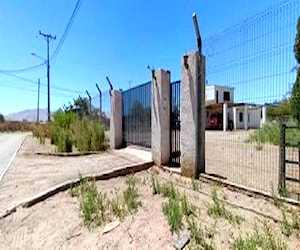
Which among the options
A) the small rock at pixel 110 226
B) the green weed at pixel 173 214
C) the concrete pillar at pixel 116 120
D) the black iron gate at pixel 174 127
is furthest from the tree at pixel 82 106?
the green weed at pixel 173 214

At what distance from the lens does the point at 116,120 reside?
47.4ft

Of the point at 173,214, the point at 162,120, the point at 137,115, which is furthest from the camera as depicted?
the point at 137,115

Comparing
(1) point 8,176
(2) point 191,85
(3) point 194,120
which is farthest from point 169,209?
(1) point 8,176

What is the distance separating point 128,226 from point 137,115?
26.0 feet

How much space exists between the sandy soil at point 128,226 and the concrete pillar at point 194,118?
0.91 metres

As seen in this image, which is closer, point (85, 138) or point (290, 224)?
point (290, 224)

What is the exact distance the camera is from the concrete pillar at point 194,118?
7234mm

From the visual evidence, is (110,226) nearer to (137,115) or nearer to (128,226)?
(128,226)

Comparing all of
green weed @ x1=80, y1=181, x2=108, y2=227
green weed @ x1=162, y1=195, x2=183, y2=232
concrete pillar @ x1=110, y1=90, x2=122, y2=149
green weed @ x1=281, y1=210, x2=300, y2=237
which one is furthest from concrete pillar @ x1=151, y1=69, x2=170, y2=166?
concrete pillar @ x1=110, y1=90, x2=122, y2=149

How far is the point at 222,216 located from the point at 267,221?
602 millimetres

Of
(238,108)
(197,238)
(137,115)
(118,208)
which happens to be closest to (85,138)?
(137,115)

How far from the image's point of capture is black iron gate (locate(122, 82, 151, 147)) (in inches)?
448

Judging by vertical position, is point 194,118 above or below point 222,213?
above

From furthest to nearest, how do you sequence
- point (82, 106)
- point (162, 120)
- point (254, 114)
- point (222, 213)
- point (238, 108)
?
1. point (82, 106)
2. point (162, 120)
3. point (238, 108)
4. point (254, 114)
5. point (222, 213)
